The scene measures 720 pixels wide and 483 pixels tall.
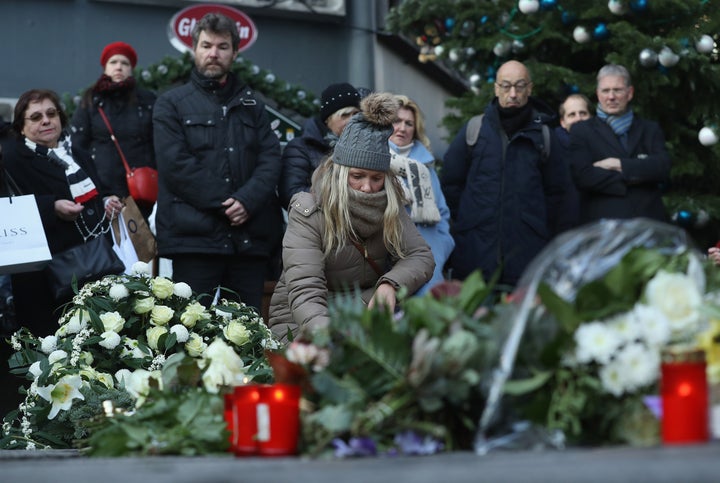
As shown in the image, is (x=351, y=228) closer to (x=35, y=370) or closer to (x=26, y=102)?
(x=35, y=370)

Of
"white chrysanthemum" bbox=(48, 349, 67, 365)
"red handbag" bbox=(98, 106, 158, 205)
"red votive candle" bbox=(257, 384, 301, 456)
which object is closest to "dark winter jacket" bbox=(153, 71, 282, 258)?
"red handbag" bbox=(98, 106, 158, 205)

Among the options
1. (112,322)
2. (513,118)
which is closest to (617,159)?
(513,118)

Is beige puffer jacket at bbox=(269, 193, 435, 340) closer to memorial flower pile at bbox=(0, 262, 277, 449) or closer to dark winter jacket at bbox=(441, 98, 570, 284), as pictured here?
memorial flower pile at bbox=(0, 262, 277, 449)

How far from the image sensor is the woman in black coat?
8.07 m

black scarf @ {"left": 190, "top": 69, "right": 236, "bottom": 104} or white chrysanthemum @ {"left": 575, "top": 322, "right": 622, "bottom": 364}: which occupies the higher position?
black scarf @ {"left": 190, "top": 69, "right": 236, "bottom": 104}

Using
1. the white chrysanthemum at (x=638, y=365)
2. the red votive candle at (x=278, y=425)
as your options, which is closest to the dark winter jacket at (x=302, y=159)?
the red votive candle at (x=278, y=425)

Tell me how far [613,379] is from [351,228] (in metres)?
2.74

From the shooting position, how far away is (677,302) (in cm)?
248

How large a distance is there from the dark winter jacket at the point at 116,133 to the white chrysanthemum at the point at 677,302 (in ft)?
19.3

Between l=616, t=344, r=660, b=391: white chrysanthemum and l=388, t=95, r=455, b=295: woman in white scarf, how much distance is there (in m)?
4.30

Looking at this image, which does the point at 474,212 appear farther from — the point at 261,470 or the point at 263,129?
the point at 261,470

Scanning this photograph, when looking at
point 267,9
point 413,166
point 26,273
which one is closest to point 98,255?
point 26,273

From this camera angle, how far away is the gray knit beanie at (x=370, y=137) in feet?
16.5

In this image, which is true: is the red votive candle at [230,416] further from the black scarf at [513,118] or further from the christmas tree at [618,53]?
the christmas tree at [618,53]
